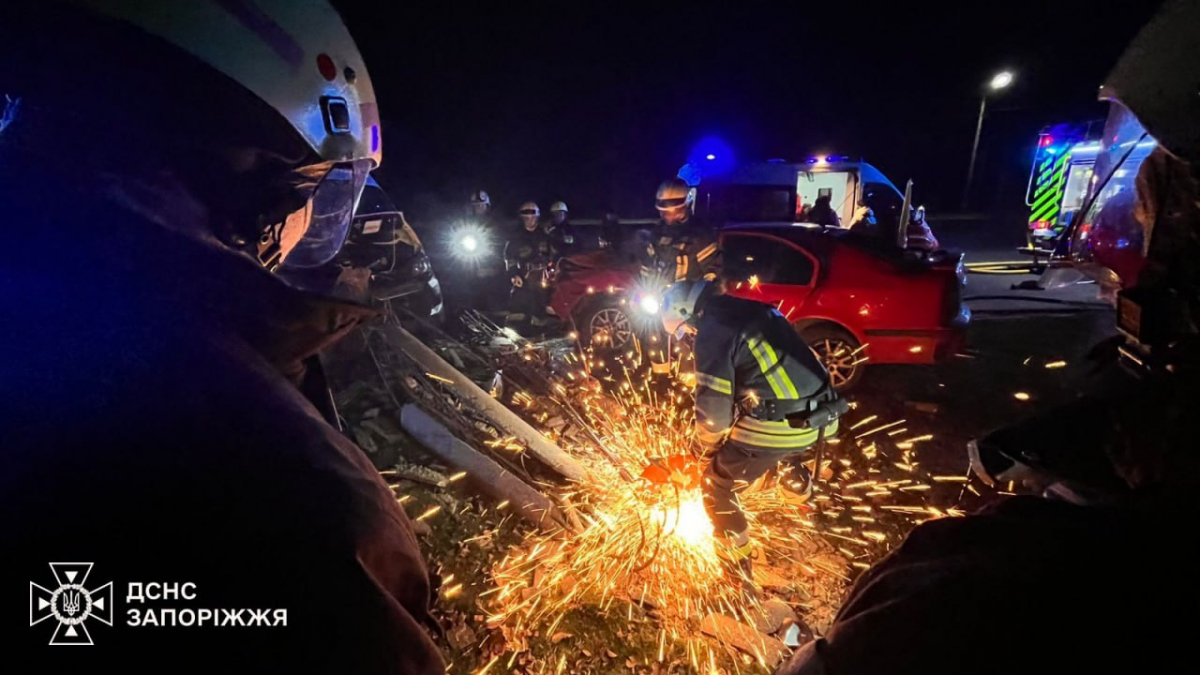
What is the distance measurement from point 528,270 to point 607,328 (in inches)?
109

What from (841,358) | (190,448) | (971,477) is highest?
(190,448)

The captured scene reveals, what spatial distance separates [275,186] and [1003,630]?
6.28 ft

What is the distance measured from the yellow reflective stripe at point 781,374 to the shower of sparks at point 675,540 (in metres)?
1.18

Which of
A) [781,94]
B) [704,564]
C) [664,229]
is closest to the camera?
[704,564]

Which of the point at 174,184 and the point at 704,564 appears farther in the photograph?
the point at 704,564

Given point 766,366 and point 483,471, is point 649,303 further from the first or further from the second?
point 766,366

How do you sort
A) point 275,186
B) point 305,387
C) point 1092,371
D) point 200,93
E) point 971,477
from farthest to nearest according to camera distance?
point 971,477 → point 1092,371 → point 305,387 → point 275,186 → point 200,93

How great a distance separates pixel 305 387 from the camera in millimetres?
1727

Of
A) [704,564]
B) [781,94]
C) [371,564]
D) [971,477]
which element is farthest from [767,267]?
[781,94]

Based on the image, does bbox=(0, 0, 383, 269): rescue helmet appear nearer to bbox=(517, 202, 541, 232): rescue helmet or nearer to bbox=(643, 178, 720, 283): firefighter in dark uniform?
bbox=(643, 178, 720, 283): firefighter in dark uniform

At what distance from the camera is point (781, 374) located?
3.54 m

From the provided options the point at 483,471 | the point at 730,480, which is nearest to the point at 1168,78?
the point at 730,480

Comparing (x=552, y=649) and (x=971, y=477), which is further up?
(x=971, y=477)

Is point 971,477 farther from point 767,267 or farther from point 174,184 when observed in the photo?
point 174,184
